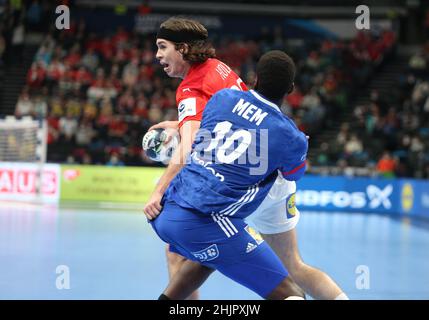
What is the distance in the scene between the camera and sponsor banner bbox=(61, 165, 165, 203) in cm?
1570

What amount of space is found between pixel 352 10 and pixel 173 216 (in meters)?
21.2

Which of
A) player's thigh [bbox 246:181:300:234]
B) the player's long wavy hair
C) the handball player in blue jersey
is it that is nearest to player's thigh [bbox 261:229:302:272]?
player's thigh [bbox 246:181:300:234]

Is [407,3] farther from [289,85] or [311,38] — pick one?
[289,85]

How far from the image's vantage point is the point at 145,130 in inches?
699

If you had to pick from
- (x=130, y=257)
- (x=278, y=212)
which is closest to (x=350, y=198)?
(x=130, y=257)

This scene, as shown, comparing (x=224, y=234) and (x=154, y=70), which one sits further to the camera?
(x=154, y=70)

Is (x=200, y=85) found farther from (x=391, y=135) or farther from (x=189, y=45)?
(x=391, y=135)

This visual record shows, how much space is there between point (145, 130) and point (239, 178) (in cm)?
1435

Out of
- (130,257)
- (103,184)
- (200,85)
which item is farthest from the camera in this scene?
(103,184)

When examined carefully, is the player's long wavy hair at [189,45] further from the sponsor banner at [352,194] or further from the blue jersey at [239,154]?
the sponsor banner at [352,194]

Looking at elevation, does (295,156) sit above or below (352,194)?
above

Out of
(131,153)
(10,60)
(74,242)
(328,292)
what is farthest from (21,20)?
(328,292)

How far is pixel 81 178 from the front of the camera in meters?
15.8

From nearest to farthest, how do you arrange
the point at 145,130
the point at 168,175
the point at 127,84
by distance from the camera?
1. the point at 168,175
2. the point at 145,130
3. the point at 127,84
